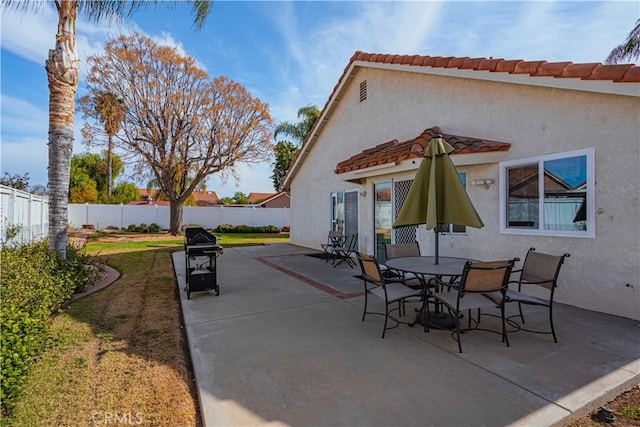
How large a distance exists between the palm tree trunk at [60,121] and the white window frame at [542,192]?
9652 mm

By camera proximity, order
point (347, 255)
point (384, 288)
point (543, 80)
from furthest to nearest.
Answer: point (347, 255), point (543, 80), point (384, 288)

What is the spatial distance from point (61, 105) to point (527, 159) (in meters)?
10.2

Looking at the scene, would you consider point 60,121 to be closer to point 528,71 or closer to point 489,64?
point 489,64

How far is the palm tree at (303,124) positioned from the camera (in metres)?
26.4

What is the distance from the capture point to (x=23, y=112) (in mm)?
9773

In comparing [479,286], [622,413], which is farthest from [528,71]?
[622,413]

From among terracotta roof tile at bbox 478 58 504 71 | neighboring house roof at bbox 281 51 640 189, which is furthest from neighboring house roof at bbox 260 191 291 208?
terracotta roof tile at bbox 478 58 504 71

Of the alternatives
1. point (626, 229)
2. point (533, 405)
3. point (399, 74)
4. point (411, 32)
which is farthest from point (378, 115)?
point (533, 405)

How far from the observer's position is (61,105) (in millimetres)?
7363

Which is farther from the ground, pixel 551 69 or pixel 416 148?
pixel 551 69

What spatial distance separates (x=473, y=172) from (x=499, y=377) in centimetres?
537

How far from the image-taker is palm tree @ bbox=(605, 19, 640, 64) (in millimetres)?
16009

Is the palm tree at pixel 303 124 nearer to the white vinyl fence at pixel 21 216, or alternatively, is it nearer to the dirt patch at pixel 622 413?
the white vinyl fence at pixel 21 216

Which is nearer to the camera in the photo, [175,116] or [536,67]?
[536,67]
